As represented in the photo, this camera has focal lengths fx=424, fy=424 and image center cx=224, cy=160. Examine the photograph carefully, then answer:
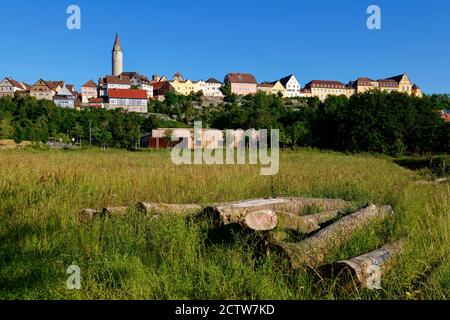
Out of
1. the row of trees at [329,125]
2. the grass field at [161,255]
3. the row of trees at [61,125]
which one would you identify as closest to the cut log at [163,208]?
the grass field at [161,255]

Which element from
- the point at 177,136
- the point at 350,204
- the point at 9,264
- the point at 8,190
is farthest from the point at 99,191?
the point at 177,136

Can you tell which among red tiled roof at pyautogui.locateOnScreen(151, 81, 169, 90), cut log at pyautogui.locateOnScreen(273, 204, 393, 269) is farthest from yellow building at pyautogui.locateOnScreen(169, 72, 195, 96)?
cut log at pyautogui.locateOnScreen(273, 204, 393, 269)

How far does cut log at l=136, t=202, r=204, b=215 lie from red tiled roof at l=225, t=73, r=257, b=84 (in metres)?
164

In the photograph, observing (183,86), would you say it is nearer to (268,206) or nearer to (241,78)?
(241,78)

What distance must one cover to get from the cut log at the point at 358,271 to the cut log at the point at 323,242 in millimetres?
330

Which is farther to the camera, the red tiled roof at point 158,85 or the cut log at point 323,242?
the red tiled roof at point 158,85

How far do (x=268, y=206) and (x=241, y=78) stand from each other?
166m

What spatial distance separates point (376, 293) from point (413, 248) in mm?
1480

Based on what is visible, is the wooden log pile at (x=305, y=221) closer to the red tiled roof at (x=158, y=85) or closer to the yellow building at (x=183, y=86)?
the red tiled roof at (x=158, y=85)

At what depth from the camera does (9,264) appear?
4.72 m

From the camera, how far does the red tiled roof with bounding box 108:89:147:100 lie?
436ft

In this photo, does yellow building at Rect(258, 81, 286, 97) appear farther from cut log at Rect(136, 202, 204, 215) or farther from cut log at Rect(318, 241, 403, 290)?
cut log at Rect(318, 241, 403, 290)

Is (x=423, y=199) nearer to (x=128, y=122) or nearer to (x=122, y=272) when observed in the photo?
(x=122, y=272)

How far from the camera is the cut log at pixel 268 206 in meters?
6.52
